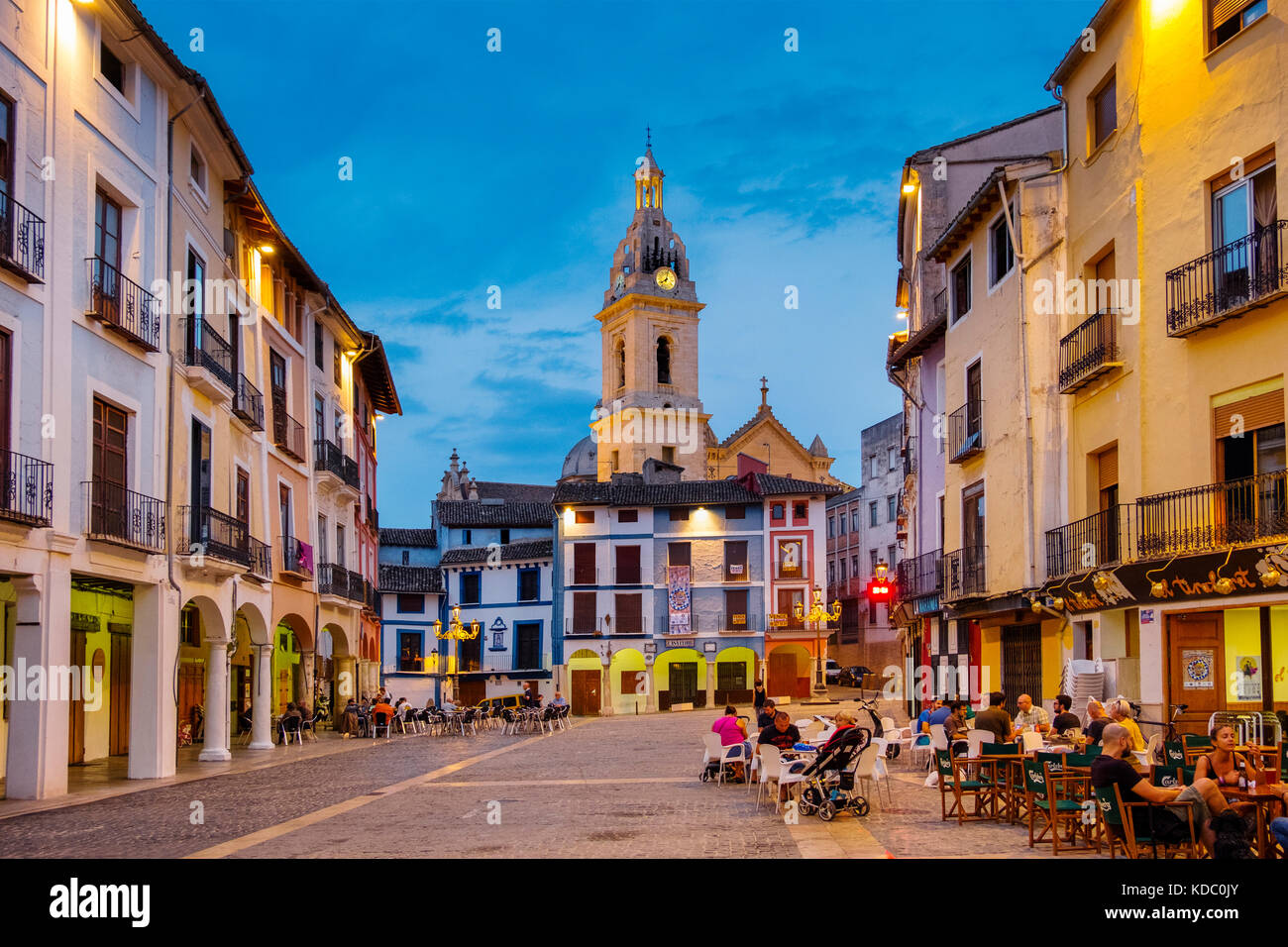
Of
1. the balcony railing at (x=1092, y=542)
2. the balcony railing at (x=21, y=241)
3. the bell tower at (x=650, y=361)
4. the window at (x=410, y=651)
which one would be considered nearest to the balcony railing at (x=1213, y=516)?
the balcony railing at (x=1092, y=542)

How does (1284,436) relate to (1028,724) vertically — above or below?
above

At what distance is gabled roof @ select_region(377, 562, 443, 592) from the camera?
68.3 meters

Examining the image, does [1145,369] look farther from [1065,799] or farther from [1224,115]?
[1065,799]

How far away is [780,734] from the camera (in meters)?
18.6

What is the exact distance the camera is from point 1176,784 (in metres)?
11.6

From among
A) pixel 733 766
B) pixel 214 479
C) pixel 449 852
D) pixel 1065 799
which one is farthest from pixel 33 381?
pixel 1065 799

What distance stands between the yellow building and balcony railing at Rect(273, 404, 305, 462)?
17.4 metres

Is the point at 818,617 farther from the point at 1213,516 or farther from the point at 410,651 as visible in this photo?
the point at 1213,516

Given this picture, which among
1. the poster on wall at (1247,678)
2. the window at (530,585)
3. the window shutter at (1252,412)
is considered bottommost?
the poster on wall at (1247,678)

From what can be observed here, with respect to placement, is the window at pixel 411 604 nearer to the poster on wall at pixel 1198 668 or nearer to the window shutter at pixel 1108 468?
the window shutter at pixel 1108 468

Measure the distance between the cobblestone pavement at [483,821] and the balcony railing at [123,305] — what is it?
6634mm

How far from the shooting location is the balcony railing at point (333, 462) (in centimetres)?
3472
